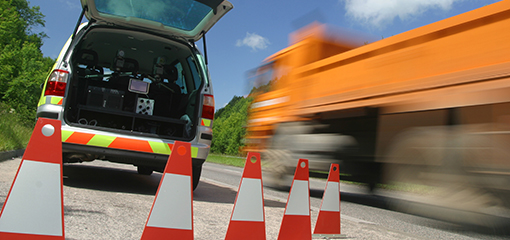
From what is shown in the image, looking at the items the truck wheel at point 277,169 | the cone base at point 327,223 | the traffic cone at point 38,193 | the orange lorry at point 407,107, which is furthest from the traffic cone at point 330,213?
the truck wheel at point 277,169

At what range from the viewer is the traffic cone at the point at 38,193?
192 cm

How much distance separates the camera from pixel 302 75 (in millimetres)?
7062

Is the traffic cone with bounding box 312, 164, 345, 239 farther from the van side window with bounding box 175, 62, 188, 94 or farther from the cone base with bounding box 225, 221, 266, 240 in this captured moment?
the van side window with bounding box 175, 62, 188, 94

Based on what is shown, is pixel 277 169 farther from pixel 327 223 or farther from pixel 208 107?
pixel 327 223

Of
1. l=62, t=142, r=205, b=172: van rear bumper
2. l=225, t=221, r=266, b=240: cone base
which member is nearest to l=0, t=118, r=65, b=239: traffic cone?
l=225, t=221, r=266, b=240: cone base

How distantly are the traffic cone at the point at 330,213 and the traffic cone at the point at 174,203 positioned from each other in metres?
1.59

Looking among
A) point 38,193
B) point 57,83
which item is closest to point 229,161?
point 57,83

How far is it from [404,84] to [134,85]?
351 cm

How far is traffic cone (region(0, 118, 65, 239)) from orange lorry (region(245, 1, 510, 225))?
138 inches

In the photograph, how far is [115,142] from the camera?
451 cm

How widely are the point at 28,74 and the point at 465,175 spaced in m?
34.6

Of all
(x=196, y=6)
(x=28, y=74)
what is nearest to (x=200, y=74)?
(x=196, y=6)

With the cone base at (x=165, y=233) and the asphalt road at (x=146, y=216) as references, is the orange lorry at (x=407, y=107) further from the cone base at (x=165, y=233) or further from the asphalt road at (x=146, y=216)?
the cone base at (x=165, y=233)

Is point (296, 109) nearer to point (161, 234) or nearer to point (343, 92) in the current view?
point (343, 92)
